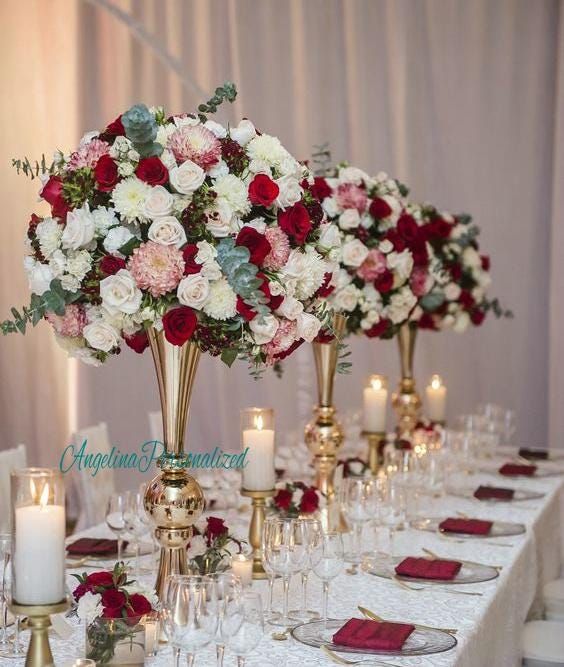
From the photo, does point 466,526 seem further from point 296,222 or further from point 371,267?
point 296,222

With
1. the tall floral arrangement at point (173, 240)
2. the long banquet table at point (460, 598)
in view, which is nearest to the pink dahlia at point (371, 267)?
the long banquet table at point (460, 598)

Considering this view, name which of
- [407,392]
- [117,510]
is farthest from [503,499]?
[117,510]

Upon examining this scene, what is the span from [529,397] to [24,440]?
136 inches

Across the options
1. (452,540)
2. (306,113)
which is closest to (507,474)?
(452,540)

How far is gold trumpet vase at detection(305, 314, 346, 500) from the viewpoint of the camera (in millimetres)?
3996

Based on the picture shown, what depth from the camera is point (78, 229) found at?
2.47 metres

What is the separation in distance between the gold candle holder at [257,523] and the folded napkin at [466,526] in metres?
0.78

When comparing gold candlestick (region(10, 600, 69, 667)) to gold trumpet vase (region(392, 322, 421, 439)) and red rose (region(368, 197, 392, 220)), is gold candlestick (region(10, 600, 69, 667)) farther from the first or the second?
gold trumpet vase (region(392, 322, 421, 439))

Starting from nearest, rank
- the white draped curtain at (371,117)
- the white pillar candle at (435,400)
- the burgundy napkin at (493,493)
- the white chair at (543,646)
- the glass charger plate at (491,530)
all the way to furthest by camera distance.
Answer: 1. the white chair at (543,646)
2. the glass charger plate at (491,530)
3. the burgundy napkin at (493,493)
4. the white pillar candle at (435,400)
5. the white draped curtain at (371,117)

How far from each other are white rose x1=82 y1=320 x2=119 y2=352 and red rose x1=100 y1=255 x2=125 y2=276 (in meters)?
0.13

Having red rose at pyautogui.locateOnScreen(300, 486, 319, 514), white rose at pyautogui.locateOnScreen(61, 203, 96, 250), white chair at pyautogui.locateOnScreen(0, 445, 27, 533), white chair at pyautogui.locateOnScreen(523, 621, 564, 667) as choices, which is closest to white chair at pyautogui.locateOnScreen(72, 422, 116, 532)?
white chair at pyautogui.locateOnScreen(0, 445, 27, 533)

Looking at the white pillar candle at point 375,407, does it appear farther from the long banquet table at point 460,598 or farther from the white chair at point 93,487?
the white chair at point 93,487

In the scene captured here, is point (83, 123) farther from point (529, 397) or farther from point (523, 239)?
point (529, 397)

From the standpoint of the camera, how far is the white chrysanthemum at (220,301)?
2502 millimetres
